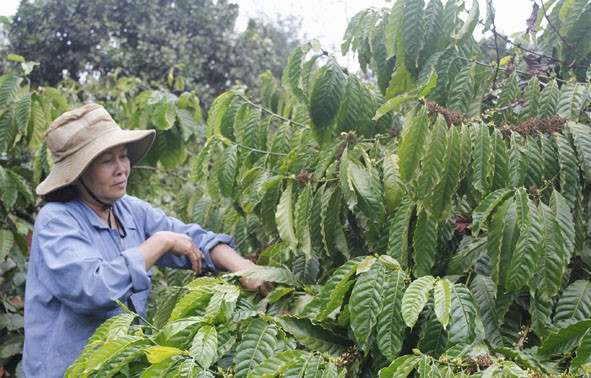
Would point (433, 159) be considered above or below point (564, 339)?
above

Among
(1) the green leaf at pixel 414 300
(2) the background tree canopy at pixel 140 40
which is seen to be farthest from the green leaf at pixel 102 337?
(2) the background tree canopy at pixel 140 40

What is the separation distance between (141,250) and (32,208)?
7.08ft

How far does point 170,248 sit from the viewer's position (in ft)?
7.97

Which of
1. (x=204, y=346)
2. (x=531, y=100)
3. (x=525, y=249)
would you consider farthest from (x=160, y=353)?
(x=531, y=100)

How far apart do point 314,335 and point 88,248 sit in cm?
91

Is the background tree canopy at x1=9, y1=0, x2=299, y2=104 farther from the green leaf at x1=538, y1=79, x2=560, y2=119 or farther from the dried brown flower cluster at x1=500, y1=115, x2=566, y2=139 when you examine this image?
the dried brown flower cluster at x1=500, y1=115, x2=566, y2=139

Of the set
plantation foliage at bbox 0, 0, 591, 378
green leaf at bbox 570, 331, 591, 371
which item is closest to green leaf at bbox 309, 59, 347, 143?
plantation foliage at bbox 0, 0, 591, 378

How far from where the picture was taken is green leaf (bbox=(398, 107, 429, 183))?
1.84 metres

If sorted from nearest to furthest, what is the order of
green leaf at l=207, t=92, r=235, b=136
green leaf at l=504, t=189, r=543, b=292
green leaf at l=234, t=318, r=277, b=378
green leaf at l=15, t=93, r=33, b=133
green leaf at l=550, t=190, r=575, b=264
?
green leaf at l=234, t=318, r=277, b=378, green leaf at l=504, t=189, r=543, b=292, green leaf at l=550, t=190, r=575, b=264, green leaf at l=207, t=92, r=235, b=136, green leaf at l=15, t=93, r=33, b=133

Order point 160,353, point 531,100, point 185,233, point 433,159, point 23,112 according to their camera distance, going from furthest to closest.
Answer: point 23,112
point 185,233
point 531,100
point 433,159
point 160,353

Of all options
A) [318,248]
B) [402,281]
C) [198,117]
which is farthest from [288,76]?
[198,117]

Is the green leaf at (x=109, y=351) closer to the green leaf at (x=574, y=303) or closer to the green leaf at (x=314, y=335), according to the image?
the green leaf at (x=314, y=335)

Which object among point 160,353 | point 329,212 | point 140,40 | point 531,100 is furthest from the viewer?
point 140,40

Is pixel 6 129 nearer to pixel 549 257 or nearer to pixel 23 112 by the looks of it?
pixel 23 112
